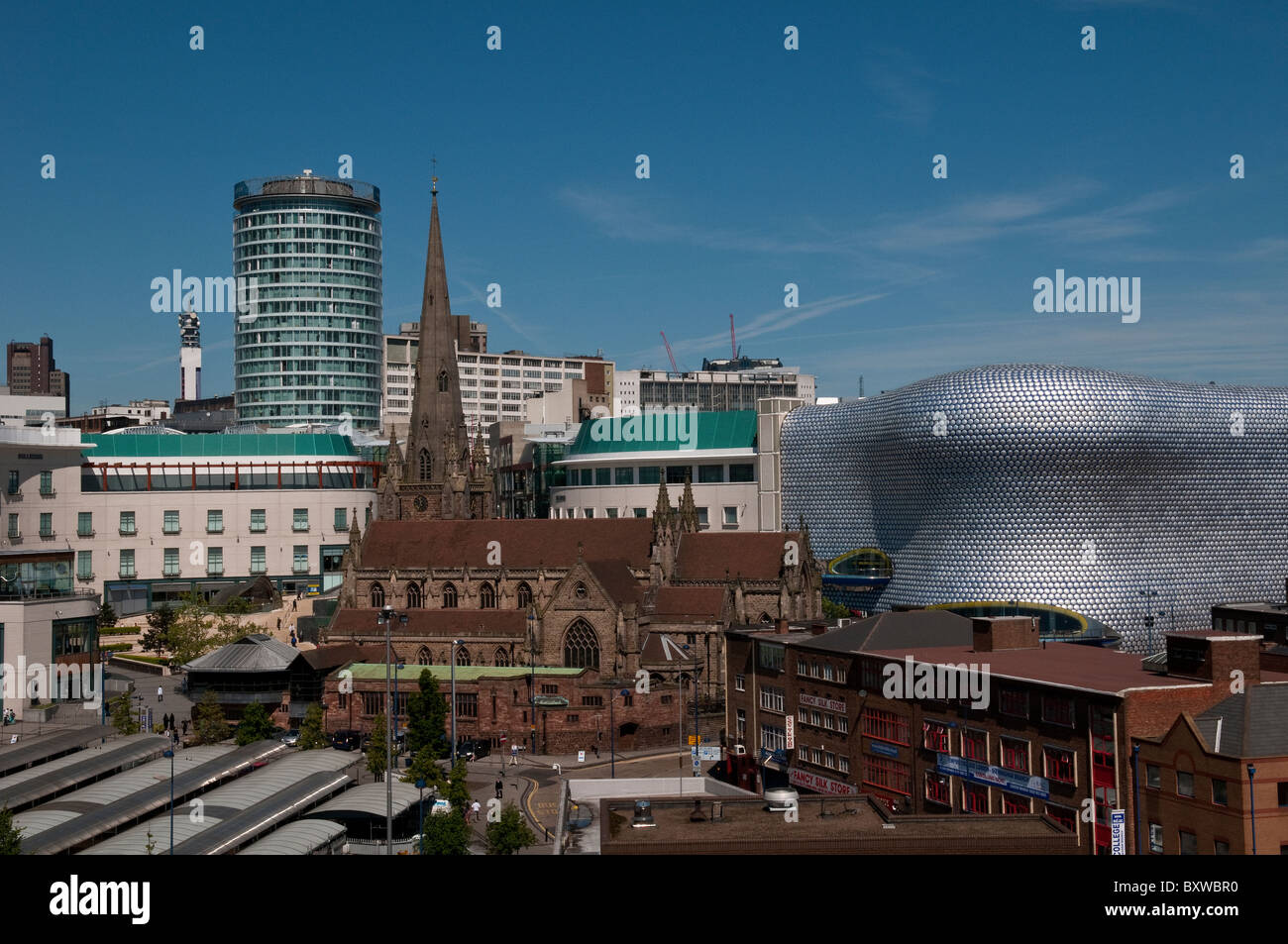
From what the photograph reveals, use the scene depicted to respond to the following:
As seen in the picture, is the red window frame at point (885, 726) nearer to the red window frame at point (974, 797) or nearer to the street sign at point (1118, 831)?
the red window frame at point (974, 797)

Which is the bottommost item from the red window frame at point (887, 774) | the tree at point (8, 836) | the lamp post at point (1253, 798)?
the red window frame at point (887, 774)

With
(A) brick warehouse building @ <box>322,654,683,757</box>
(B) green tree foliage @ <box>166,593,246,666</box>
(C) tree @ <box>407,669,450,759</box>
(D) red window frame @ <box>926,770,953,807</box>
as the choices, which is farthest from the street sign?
(B) green tree foliage @ <box>166,593,246,666</box>

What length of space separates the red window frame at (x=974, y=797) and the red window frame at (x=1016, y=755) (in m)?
1.95

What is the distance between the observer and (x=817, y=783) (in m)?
70.6

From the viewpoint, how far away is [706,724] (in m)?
89.6

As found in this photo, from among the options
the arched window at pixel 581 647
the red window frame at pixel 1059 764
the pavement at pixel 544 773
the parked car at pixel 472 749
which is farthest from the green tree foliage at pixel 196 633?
the red window frame at pixel 1059 764

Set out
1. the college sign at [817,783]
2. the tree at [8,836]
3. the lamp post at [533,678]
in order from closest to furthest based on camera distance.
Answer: the tree at [8,836] → the college sign at [817,783] → the lamp post at [533,678]

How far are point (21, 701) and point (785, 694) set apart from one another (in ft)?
159

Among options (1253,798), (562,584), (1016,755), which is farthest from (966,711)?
(562,584)

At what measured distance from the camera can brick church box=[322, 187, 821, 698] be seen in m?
91.9

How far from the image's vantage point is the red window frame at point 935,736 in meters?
61.0

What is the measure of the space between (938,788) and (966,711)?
14.6 feet

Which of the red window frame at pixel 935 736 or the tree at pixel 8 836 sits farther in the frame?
the red window frame at pixel 935 736
